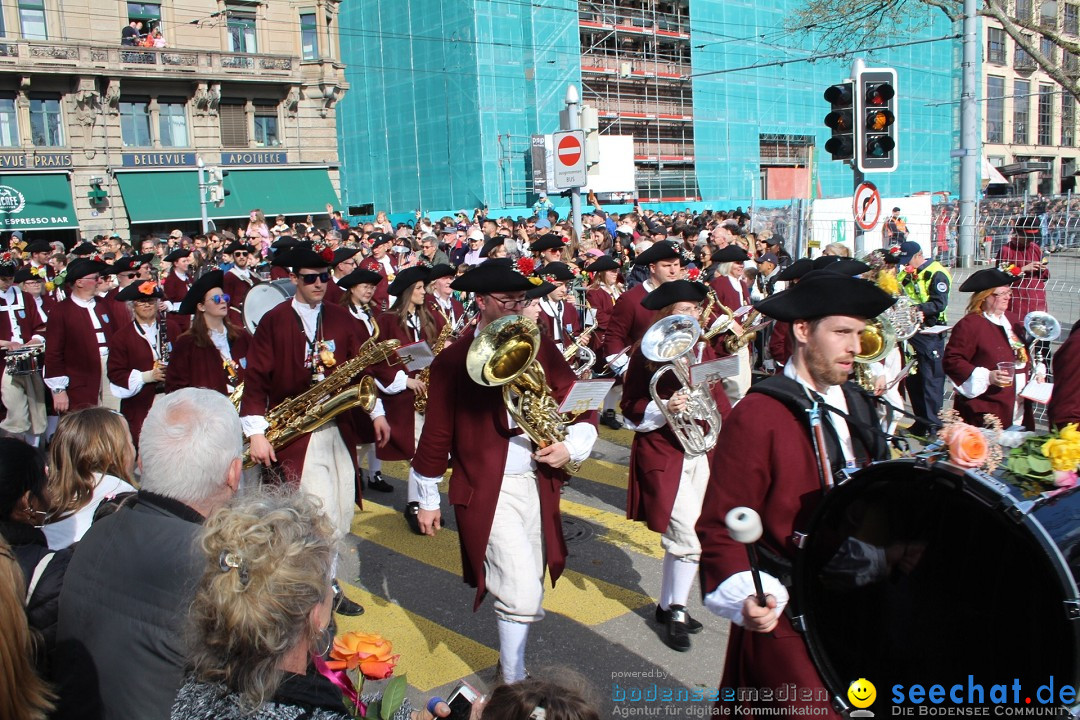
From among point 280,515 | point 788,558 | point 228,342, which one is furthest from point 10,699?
point 228,342

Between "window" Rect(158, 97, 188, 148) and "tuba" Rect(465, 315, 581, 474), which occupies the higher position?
"window" Rect(158, 97, 188, 148)

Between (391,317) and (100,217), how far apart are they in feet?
101

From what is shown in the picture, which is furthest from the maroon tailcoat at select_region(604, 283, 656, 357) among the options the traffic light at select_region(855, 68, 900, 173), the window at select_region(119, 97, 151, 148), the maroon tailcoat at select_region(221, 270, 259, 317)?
the window at select_region(119, 97, 151, 148)

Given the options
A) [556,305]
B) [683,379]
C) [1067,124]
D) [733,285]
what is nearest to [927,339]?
[733,285]

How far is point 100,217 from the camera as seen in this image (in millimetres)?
34125

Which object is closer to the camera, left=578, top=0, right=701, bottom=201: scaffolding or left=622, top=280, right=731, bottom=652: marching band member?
left=622, top=280, right=731, bottom=652: marching band member

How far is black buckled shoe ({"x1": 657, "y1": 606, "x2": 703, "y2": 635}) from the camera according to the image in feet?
16.4

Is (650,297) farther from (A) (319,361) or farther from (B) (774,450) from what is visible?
(B) (774,450)

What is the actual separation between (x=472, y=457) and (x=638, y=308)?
286cm

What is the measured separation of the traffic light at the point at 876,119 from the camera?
32.7ft

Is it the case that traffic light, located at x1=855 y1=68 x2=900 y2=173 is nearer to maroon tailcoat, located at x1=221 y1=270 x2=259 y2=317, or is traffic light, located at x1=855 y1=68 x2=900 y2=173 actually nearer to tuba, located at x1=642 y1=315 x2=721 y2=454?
tuba, located at x1=642 y1=315 x2=721 y2=454

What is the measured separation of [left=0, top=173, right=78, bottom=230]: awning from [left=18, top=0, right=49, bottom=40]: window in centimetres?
511

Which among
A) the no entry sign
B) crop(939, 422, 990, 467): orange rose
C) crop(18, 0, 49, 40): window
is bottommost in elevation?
crop(939, 422, 990, 467): orange rose

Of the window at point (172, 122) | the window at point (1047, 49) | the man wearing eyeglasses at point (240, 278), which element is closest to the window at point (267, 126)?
the window at point (172, 122)
